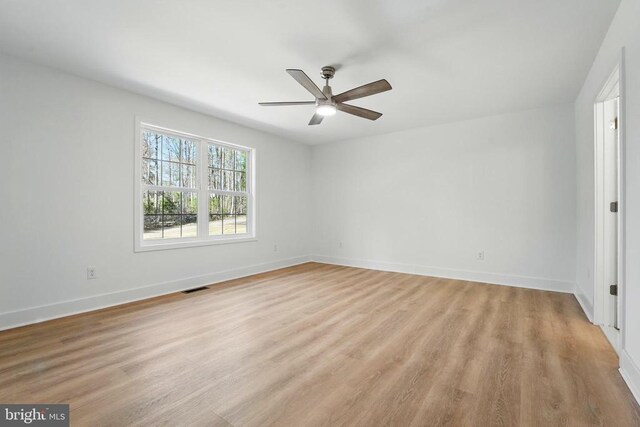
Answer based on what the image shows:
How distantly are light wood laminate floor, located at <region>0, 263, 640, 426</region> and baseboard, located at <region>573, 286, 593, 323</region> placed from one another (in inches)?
2.8

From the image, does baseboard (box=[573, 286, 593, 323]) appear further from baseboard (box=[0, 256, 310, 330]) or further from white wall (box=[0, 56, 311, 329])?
white wall (box=[0, 56, 311, 329])

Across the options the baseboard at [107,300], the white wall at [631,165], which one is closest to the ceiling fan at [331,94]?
the white wall at [631,165]

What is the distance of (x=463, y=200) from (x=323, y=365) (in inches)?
148

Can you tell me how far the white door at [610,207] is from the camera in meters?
2.63

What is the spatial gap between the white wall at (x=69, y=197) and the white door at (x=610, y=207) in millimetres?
4846

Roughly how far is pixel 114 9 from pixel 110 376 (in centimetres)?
263

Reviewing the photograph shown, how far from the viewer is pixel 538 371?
2010 mm

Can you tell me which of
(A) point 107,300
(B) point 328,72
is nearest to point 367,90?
(B) point 328,72

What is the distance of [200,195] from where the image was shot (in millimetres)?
4500

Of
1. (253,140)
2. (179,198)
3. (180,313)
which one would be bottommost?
(180,313)

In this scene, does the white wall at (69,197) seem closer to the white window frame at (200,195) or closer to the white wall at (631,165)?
the white window frame at (200,195)

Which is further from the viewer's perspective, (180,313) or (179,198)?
(179,198)

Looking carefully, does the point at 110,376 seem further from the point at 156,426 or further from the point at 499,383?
the point at 499,383

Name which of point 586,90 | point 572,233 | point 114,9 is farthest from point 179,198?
point 572,233
